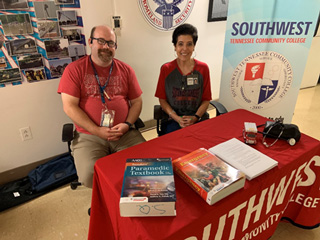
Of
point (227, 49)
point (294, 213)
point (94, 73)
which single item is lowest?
point (294, 213)

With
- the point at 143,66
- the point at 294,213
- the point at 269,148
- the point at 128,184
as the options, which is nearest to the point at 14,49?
the point at 143,66

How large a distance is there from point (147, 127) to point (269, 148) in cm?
199

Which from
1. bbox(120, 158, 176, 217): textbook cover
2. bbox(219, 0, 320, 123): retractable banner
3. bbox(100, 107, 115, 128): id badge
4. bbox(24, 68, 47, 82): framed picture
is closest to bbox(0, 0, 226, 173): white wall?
bbox(24, 68, 47, 82): framed picture

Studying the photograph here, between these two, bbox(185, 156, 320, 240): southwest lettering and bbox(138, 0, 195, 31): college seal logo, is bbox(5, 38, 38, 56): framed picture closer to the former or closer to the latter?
bbox(138, 0, 195, 31): college seal logo

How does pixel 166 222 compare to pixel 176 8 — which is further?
pixel 176 8

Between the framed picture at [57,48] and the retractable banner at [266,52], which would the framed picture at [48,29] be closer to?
the framed picture at [57,48]

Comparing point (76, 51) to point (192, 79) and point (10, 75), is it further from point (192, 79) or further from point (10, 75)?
point (192, 79)

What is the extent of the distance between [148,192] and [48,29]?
182 cm

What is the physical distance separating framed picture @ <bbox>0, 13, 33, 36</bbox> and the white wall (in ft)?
1.49

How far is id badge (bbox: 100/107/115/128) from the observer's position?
186cm

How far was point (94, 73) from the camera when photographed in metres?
1.91

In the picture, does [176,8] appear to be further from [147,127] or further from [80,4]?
[147,127]

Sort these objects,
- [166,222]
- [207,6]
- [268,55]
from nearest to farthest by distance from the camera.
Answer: [166,222], [268,55], [207,6]

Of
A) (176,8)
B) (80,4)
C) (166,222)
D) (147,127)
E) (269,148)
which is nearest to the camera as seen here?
(166,222)
